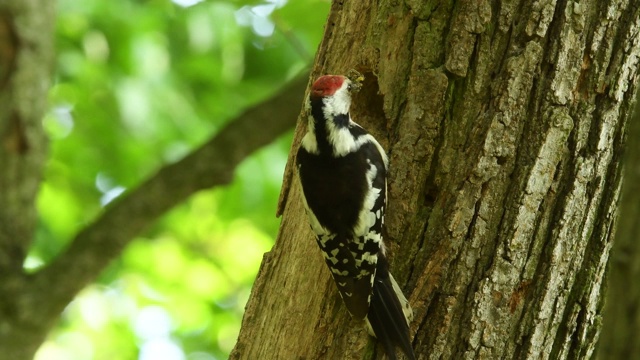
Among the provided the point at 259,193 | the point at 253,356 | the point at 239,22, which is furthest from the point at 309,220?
the point at 239,22

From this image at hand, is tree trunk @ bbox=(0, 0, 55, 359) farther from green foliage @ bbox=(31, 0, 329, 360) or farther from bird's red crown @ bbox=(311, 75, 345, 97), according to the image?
bird's red crown @ bbox=(311, 75, 345, 97)

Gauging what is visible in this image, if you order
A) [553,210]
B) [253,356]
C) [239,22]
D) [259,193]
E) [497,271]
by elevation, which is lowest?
[253,356]

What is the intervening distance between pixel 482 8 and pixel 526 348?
4.02 ft

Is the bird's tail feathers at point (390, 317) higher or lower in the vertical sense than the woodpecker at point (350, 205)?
lower

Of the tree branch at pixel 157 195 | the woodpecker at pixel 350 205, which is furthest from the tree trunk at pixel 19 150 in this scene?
the woodpecker at pixel 350 205

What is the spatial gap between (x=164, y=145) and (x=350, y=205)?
3086 mm

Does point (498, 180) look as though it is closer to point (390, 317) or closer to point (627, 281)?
point (390, 317)

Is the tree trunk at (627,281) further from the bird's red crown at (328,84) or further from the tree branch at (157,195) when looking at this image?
the tree branch at (157,195)

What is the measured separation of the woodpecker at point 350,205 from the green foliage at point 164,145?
4.98ft

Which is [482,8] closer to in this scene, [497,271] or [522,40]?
[522,40]

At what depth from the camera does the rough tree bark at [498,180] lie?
272cm

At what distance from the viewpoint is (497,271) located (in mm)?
2711

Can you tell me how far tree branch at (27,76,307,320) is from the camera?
Result: 469 cm

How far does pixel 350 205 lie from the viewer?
3117 mm
